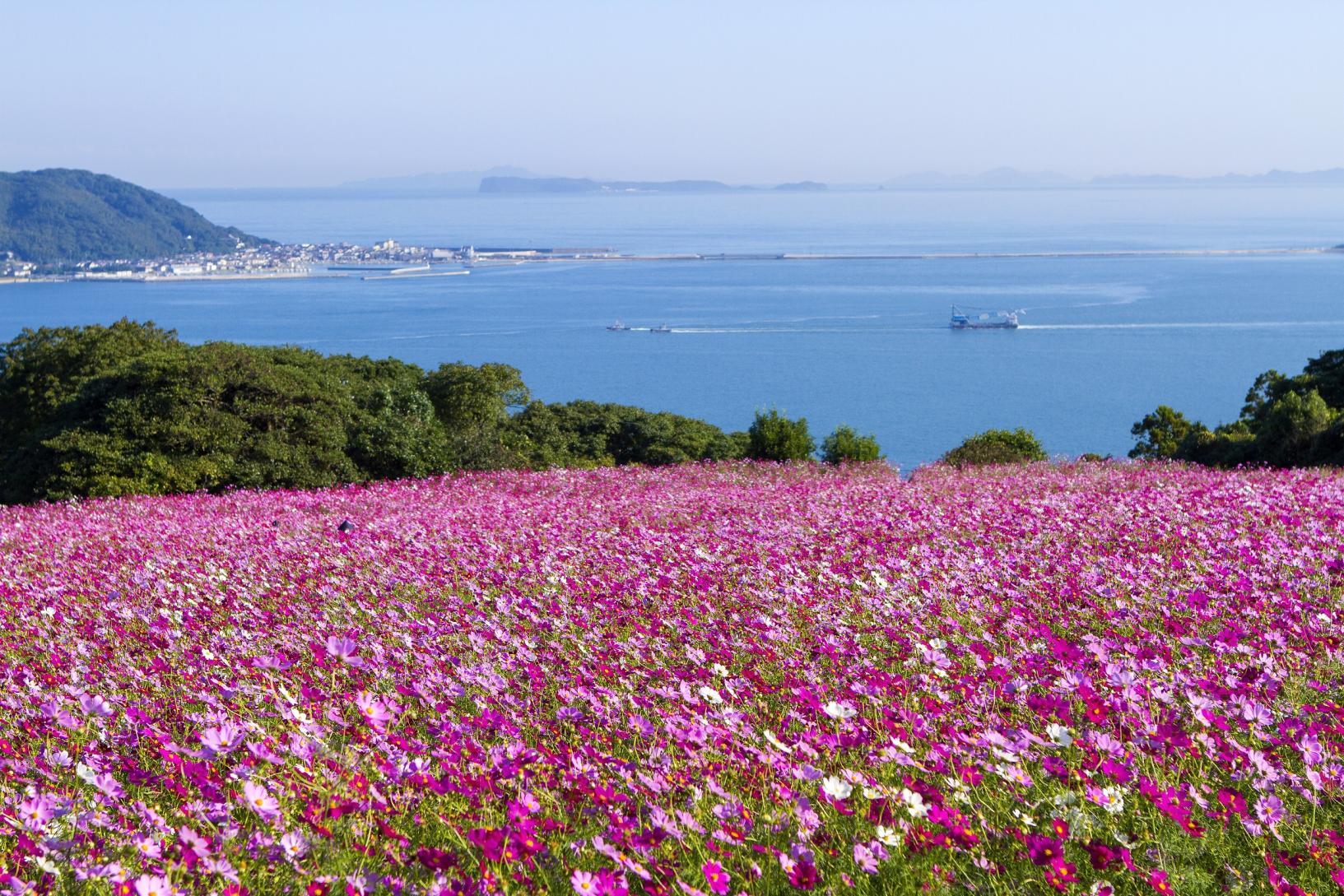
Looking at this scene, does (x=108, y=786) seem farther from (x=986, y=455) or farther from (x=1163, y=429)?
(x=1163, y=429)

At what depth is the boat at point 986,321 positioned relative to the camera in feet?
441

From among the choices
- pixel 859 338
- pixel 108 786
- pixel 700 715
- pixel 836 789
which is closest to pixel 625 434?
pixel 700 715

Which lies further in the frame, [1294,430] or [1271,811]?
[1294,430]

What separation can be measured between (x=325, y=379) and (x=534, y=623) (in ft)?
74.4

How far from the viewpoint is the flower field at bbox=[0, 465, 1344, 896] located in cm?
303

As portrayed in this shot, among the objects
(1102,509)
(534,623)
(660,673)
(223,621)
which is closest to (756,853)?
(660,673)

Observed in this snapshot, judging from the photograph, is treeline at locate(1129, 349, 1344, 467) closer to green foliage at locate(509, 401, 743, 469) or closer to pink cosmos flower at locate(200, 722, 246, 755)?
green foliage at locate(509, 401, 743, 469)

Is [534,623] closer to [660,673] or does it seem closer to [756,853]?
[660,673]

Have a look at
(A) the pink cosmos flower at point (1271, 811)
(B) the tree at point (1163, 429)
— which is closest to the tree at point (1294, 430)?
(B) the tree at point (1163, 429)

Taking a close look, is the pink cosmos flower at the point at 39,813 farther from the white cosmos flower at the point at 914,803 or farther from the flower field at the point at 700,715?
the white cosmos flower at the point at 914,803

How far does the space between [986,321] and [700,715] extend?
458 ft

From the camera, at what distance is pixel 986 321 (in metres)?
137

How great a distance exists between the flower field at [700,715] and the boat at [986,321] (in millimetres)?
130857

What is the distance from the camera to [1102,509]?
30.9ft
